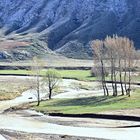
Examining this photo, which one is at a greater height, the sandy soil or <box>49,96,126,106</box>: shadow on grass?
the sandy soil

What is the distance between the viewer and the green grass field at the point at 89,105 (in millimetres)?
84375

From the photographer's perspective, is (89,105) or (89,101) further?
(89,101)

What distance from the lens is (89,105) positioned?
93.0 meters

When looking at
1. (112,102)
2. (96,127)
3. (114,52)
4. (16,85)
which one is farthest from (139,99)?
(16,85)

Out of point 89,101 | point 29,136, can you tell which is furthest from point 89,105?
point 29,136

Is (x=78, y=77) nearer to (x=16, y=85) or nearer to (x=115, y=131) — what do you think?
(x=16, y=85)

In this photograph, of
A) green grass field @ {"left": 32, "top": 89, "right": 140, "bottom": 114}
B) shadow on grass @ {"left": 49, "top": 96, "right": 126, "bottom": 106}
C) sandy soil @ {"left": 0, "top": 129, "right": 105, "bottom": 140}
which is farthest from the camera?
shadow on grass @ {"left": 49, "top": 96, "right": 126, "bottom": 106}

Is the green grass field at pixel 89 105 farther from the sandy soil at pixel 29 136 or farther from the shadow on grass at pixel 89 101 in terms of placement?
the sandy soil at pixel 29 136

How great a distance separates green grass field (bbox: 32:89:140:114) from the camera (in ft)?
277

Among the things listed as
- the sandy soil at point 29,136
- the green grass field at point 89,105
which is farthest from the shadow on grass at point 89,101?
the sandy soil at point 29,136

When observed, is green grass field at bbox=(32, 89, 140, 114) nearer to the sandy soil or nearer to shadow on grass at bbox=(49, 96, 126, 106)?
shadow on grass at bbox=(49, 96, 126, 106)

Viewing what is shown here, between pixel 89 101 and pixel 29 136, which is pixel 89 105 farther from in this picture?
pixel 29 136

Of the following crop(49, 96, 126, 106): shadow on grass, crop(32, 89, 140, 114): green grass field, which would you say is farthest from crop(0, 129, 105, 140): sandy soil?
crop(49, 96, 126, 106): shadow on grass

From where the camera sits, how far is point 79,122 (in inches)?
2948
